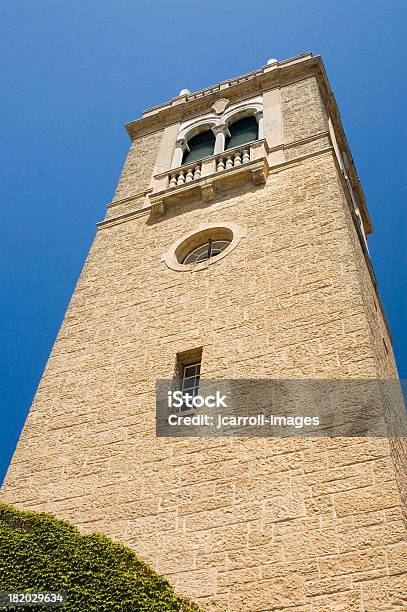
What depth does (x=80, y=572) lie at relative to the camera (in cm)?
672

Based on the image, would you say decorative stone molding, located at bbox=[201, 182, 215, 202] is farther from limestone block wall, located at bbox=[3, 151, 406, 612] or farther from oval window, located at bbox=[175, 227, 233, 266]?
oval window, located at bbox=[175, 227, 233, 266]

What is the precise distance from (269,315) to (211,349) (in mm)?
1039

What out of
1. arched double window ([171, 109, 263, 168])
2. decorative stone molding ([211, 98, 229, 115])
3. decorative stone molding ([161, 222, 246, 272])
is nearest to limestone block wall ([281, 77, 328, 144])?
arched double window ([171, 109, 263, 168])

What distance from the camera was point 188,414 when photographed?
31.8ft

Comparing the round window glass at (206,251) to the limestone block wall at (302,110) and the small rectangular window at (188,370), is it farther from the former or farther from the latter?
the limestone block wall at (302,110)

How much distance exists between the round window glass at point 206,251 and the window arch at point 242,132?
17.2 ft

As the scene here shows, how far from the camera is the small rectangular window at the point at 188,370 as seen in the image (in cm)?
1048

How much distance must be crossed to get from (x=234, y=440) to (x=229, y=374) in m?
1.34

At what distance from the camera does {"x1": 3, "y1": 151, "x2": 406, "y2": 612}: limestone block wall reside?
7.06 m

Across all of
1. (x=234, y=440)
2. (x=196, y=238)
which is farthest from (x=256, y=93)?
(x=234, y=440)

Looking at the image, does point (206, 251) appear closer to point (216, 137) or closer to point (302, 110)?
point (216, 137)

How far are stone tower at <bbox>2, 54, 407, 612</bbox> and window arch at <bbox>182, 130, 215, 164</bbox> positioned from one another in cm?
77

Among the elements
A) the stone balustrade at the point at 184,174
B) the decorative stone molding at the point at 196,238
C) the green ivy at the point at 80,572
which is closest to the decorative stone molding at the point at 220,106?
the stone balustrade at the point at 184,174

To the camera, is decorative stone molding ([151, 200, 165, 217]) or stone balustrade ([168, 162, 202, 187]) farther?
stone balustrade ([168, 162, 202, 187])
